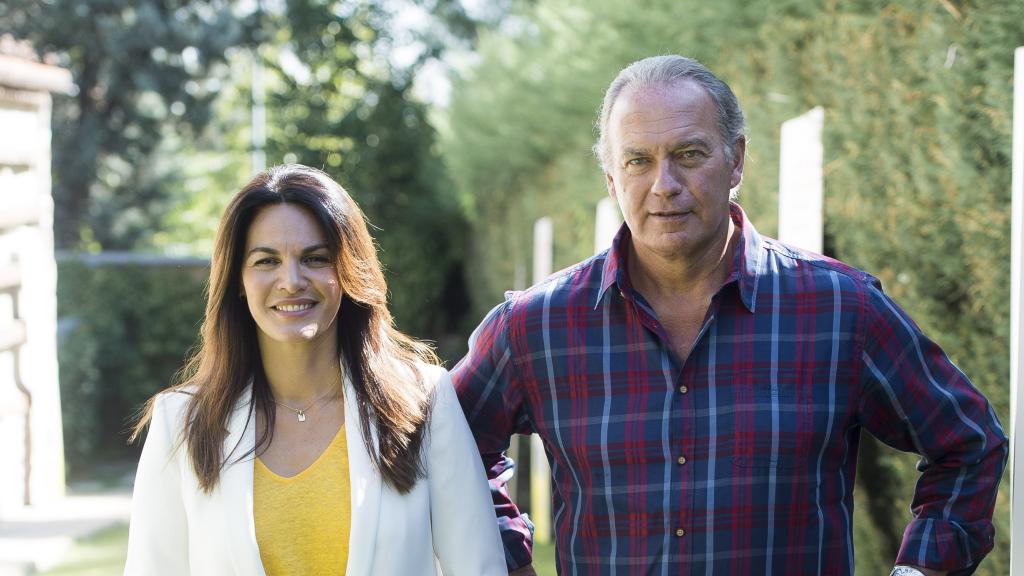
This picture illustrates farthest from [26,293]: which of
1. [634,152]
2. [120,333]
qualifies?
[634,152]

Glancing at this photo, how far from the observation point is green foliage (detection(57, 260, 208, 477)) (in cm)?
1495

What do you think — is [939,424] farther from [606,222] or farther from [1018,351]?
[606,222]

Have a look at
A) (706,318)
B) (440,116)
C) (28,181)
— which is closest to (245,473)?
(706,318)

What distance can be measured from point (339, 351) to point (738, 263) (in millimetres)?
965

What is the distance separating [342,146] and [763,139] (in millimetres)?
15910

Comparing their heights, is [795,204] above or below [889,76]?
below

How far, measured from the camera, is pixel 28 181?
1023 centimetres

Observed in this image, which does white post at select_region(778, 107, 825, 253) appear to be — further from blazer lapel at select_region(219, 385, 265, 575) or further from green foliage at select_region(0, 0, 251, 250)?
green foliage at select_region(0, 0, 251, 250)

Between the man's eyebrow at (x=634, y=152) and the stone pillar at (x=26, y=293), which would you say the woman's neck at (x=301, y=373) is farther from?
the stone pillar at (x=26, y=293)

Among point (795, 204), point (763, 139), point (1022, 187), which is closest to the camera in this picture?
point (1022, 187)

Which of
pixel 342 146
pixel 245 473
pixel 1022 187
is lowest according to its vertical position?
pixel 245 473

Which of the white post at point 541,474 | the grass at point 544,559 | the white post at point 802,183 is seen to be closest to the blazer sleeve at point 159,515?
the white post at point 802,183

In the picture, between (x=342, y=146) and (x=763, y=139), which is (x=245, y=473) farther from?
(x=342, y=146)

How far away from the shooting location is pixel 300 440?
2793 millimetres
